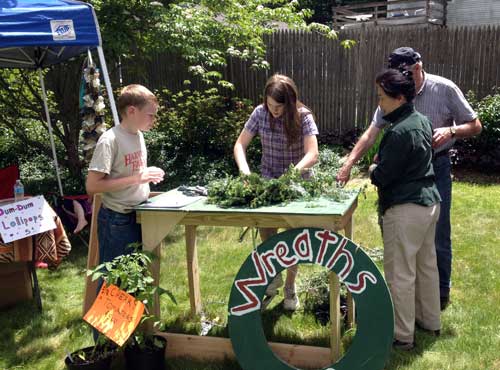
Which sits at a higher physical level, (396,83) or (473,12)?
(473,12)

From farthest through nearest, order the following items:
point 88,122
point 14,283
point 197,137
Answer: point 197,137 → point 88,122 → point 14,283

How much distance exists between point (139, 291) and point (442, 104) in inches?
90.9

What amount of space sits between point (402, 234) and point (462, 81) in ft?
21.8

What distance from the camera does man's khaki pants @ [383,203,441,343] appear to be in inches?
114

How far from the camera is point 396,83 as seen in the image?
9.18 feet

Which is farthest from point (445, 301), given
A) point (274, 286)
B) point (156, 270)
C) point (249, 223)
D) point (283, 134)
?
point (156, 270)

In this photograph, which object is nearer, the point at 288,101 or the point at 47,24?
the point at 288,101

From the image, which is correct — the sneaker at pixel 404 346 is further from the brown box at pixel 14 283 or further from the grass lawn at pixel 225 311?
the brown box at pixel 14 283

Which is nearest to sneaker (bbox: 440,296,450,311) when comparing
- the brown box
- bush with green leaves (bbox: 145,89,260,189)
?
the brown box

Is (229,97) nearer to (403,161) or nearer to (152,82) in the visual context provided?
(152,82)

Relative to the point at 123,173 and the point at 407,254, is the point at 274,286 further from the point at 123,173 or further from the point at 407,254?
the point at 123,173

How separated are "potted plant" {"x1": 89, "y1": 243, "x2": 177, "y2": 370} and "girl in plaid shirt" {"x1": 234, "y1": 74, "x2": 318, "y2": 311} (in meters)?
0.91

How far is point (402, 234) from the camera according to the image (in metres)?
2.91

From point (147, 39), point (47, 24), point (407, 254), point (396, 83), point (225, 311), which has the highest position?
point (47, 24)
